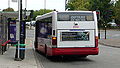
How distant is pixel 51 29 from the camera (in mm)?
15156

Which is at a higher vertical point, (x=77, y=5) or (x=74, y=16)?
(x=77, y=5)

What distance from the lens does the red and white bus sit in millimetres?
14680

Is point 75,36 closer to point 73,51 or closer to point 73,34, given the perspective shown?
point 73,34

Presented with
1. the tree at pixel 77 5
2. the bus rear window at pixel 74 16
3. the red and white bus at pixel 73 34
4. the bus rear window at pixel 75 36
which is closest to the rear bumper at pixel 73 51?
the red and white bus at pixel 73 34

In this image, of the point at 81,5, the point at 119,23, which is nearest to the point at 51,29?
the point at 81,5

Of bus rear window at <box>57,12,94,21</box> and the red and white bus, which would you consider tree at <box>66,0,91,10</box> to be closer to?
bus rear window at <box>57,12,94,21</box>

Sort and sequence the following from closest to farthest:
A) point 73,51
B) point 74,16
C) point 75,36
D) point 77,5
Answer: point 73,51 < point 75,36 < point 74,16 < point 77,5

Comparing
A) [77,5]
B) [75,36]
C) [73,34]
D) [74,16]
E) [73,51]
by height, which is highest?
[77,5]

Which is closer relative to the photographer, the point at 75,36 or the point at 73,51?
the point at 73,51

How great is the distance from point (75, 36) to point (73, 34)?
15cm

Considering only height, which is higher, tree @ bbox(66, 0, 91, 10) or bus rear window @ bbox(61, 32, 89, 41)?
tree @ bbox(66, 0, 91, 10)

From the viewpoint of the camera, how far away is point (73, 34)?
14.8 metres

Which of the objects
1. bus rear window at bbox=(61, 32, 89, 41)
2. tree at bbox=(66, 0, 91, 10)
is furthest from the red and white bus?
tree at bbox=(66, 0, 91, 10)

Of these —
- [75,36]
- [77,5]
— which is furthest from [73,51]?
[77,5]
